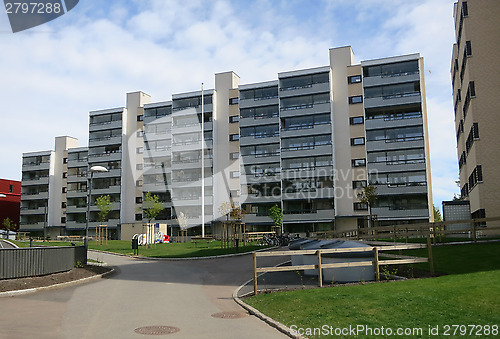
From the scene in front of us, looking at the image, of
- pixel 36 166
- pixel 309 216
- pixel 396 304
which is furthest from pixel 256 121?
pixel 396 304

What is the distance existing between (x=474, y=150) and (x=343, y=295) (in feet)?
111

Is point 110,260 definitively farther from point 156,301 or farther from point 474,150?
point 474,150

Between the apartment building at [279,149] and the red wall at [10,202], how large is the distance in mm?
18652

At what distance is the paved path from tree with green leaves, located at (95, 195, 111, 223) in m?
56.7

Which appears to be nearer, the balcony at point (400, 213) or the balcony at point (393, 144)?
Answer: the balcony at point (400, 213)

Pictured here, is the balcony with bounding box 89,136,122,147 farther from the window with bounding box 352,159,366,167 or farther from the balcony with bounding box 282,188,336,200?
the window with bounding box 352,159,366,167

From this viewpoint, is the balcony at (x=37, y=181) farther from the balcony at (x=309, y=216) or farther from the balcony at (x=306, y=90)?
the balcony at (x=309, y=216)

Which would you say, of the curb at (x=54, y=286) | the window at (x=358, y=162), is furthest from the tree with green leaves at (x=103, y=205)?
the curb at (x=54, y=286)

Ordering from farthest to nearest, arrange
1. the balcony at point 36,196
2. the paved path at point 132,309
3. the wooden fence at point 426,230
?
the balcony at point 36,196, the wooden fence at point 426,230, the paved path at point 132,309

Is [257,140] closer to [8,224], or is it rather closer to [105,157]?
[105,157]

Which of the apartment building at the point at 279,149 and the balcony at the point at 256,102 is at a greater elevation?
the balcony at the point at 256,102

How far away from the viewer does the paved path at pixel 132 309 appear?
9.99m

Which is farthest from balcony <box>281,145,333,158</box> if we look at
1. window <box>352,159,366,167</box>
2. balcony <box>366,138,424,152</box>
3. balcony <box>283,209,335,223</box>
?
balcony <box>283,209,335,223</box>

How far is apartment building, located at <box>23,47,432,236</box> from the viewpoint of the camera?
64188mm
